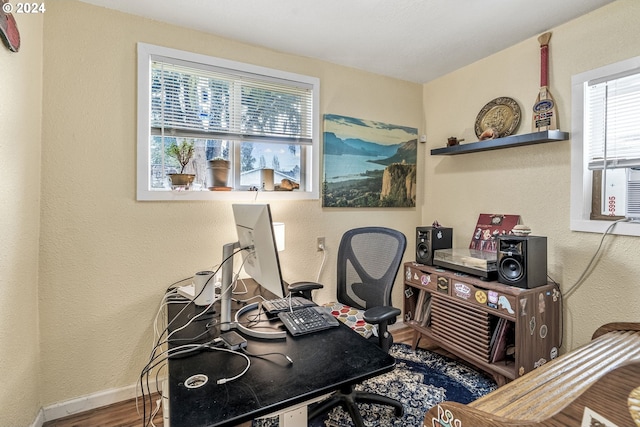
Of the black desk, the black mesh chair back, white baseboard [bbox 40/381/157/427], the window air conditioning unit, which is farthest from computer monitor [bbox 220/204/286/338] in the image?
the window air conditioning unit

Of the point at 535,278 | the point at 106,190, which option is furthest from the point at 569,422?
the point at 106,190

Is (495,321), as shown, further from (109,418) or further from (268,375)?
(109,418)

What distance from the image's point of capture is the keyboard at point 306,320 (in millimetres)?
1261

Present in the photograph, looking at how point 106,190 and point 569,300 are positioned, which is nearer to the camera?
point 106,190

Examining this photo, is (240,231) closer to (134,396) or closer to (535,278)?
(134,396)

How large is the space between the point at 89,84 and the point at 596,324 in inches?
141

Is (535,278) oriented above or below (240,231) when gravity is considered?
below

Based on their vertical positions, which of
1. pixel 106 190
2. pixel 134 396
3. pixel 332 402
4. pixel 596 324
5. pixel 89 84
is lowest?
pixel 134 396

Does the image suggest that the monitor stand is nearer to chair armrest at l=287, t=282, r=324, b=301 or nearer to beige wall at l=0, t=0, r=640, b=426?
chair armrest at l=287, t=282, r=324, b=301

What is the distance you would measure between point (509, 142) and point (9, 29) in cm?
293

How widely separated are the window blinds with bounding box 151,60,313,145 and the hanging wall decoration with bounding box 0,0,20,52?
28.8 inches

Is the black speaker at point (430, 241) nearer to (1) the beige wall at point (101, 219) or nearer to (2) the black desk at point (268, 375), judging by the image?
(2) the black desk at point (268, 375)

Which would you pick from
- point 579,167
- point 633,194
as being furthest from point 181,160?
point 633,194

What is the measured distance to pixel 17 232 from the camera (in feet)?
4.88
